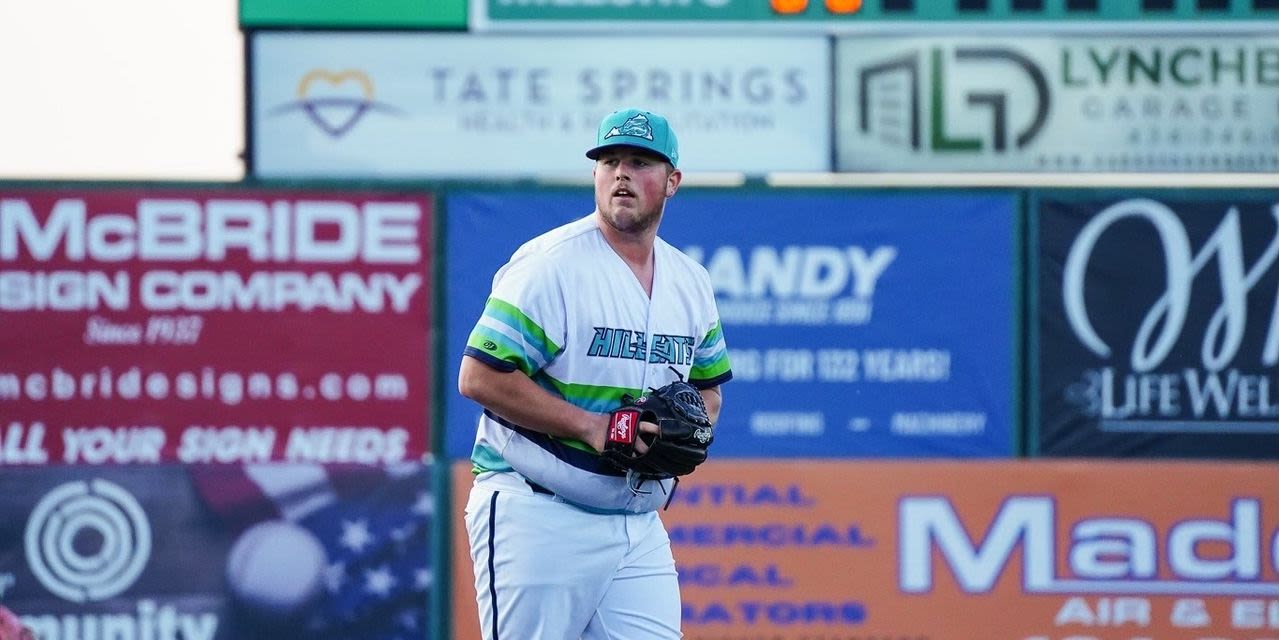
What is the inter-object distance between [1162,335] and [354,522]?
4.01 m

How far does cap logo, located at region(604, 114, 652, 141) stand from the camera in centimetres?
483

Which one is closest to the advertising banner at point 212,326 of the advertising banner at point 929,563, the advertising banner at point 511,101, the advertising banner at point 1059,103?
the advertising banner at point 511,101

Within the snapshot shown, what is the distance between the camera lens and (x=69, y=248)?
8.53 metres

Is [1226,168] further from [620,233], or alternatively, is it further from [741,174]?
[620,233]

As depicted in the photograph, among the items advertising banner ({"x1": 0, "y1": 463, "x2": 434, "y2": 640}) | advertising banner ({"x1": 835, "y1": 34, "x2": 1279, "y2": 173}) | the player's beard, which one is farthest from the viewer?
advertising banner ({"x1": 835, "y1": 34, "x2": 1279, "y2": 173})

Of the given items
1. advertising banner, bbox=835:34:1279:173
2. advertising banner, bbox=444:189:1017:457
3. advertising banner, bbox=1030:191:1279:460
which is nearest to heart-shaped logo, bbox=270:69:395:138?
advertising banner, bbox=444:189:1017:457

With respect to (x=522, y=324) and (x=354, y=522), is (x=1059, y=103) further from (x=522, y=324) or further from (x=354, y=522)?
(x=522, y=324)

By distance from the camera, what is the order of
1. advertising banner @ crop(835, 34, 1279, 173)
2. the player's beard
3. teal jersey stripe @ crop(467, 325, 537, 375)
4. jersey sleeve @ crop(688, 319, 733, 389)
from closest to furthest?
teal jersey stripe @ crop(467, 325, 537, 375) < the player's beard < jersey sleeve @ crop(688, 319, 733, 389) < advertising banner @ crop(835, 34, 1279, 173)

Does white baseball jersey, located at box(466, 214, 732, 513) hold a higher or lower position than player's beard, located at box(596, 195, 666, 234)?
lower

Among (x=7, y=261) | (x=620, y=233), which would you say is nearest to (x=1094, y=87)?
(x=620, y=233)

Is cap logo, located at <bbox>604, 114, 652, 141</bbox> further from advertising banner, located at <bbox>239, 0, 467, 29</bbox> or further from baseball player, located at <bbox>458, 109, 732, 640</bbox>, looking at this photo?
advertising banner, located at <bbox>239, 0, 467, 29</bbox>

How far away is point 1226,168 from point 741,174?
7.91 ft

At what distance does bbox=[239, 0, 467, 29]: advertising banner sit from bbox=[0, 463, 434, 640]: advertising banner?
214cm

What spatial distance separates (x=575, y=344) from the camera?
4.86 m
